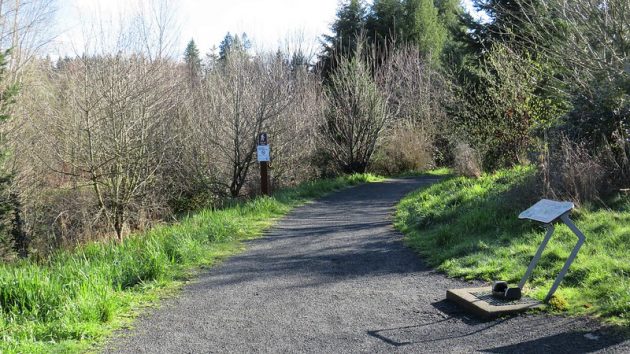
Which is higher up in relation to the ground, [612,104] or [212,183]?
[612,104]

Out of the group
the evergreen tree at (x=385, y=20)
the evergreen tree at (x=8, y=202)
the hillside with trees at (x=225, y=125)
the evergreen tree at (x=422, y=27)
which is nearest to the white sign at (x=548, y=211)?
the hillside with trees at (x=225, y=125)

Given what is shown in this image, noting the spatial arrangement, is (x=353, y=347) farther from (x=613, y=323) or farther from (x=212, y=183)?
(x=212, y=183)

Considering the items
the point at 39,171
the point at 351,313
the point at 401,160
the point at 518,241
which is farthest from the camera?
the point at 401,160

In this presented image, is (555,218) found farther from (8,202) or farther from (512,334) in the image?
(8,202)

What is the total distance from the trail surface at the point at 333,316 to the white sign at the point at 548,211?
90cm

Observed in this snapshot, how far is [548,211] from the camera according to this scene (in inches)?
214

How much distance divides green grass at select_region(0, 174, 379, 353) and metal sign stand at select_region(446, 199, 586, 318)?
10.8 feet

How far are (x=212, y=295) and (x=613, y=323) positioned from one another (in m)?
3.94

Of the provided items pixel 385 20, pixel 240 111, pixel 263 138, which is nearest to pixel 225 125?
pixel 240 111

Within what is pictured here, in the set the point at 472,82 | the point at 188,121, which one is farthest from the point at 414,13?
the point at 188,121

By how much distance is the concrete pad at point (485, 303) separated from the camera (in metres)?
5.35

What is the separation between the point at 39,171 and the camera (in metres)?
16.2

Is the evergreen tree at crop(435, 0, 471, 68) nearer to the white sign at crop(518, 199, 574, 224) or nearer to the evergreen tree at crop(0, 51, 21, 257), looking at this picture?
the evergreen tree at crop(0, 51, 21, 257)

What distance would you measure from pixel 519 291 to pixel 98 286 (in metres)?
4.19
